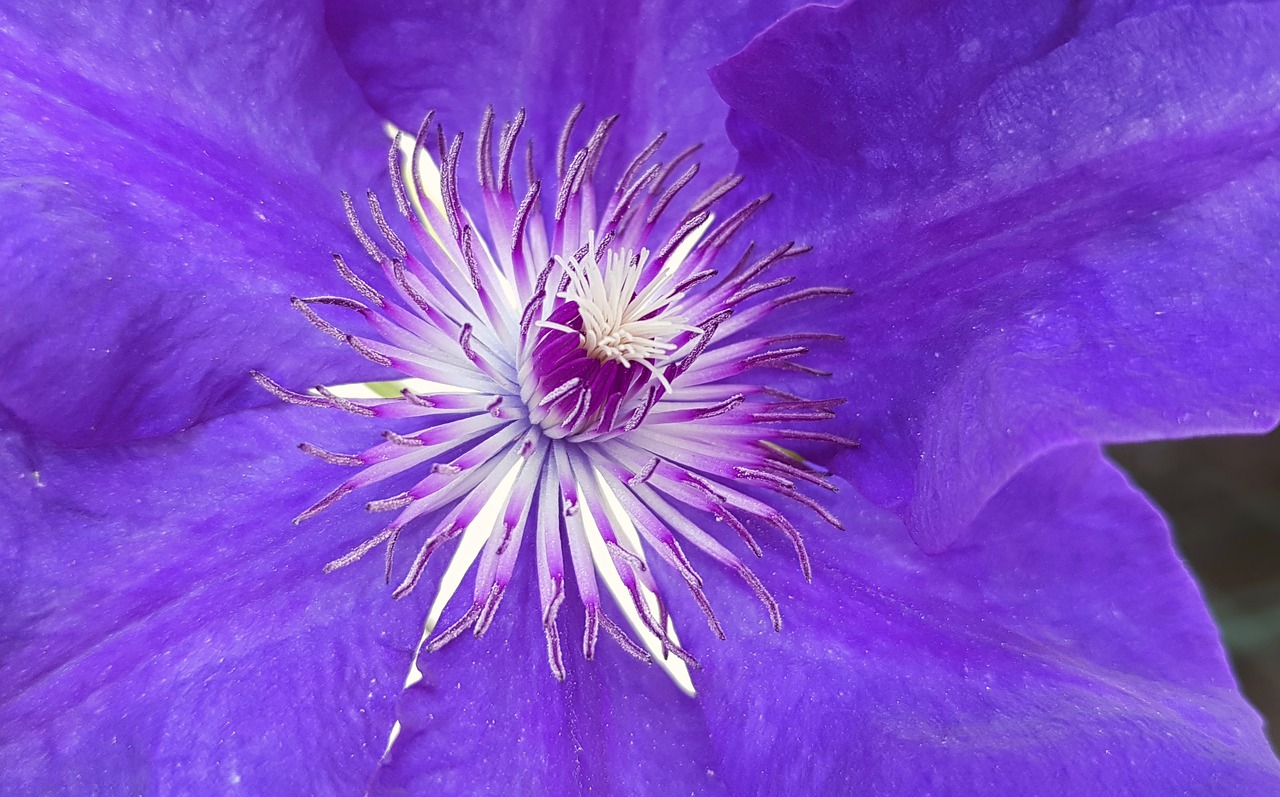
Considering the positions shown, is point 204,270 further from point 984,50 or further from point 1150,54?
point 1150,54

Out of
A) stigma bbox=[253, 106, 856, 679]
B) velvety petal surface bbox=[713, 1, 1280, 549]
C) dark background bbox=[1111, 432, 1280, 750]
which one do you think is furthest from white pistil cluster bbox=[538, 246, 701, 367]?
dark background bbox=[1111, 432, 1280, 750]

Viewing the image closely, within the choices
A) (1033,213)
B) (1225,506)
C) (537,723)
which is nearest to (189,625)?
(537,723)

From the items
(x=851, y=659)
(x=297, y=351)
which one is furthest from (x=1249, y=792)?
(x=297, y=351)

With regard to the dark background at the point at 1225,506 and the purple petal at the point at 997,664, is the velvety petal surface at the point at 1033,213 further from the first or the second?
the dark background at the point at 1225,506

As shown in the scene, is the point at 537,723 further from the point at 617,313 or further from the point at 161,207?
the point at 161,207

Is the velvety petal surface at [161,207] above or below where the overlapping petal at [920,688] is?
above

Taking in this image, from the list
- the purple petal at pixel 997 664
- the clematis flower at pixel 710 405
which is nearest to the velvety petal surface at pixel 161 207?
the clematis flower at pixel 710 405

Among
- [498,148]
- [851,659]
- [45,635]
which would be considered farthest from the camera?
[498,148]

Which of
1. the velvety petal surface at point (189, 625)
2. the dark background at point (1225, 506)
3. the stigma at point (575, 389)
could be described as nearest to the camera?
the velvety petal surface at point (189, 625)
